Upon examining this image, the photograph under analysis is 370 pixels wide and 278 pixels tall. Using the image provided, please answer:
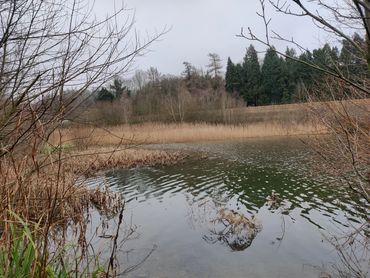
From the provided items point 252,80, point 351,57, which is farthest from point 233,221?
point 252,80

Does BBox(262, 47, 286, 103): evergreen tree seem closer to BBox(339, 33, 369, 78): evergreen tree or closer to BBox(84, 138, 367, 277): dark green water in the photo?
BBox(84, 138, 367, 277): dark green water

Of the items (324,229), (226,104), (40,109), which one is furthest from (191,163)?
(226,104)

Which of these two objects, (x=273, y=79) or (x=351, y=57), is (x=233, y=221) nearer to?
(x=351, y=57)

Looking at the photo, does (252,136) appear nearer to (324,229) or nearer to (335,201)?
(335,201)

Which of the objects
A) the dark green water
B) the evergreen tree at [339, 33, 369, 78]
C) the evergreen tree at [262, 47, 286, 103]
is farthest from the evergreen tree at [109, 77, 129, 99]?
the evergreen tree at [262, 47, 286, 103]

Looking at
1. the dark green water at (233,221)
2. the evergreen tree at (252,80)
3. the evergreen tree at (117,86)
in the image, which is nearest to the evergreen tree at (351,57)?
the evergreen tree at (117,86)

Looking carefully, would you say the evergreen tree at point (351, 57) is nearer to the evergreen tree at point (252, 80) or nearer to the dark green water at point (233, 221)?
the dark green water at point (233, 221)

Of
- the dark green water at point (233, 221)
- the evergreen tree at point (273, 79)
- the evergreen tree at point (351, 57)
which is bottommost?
the dark green water at point (233, 221)

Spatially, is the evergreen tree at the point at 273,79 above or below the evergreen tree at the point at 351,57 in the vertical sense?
above

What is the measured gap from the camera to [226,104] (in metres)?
34.4

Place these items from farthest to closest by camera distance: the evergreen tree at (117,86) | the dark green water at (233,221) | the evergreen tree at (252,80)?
1. the evergreen tree at (252,80)
2. the dark green water at (233,221)
3. the evergreen tree at (117,86)

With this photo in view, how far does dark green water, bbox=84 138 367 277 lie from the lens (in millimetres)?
4980

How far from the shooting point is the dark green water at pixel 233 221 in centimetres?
498

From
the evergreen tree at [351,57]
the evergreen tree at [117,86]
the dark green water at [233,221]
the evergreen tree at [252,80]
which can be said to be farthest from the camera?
the evergreen tree at [252,80]
